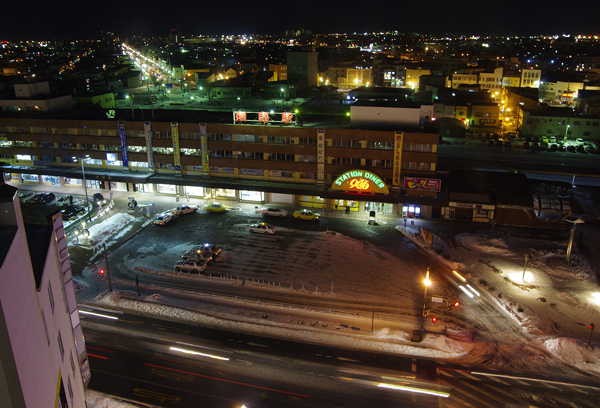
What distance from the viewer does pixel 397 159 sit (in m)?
47.9

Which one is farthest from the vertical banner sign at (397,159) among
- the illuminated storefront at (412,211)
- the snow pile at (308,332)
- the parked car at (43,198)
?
the parked car at (43,198)

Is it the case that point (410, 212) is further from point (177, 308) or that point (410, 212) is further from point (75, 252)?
point (75, 252)

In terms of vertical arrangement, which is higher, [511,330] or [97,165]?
[97,165]

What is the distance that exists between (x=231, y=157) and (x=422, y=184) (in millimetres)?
22764

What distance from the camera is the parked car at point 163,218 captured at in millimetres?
47781

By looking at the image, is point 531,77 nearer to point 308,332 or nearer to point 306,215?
point 306,215

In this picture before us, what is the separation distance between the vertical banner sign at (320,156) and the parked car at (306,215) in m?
3.88

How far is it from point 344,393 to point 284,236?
72.4 feet

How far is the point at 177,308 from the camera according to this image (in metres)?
33.2

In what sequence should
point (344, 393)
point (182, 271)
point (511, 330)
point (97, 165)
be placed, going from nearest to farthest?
point (344, 393) → point (511, 330) → point (182, 271) → point (97, 165)

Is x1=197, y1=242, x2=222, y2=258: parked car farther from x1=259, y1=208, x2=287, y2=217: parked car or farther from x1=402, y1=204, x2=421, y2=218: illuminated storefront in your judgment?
x1=402, y1=204, x2=421, y2=218: illuminated storefront

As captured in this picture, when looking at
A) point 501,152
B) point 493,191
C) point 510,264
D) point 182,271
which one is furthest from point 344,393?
point 501,152

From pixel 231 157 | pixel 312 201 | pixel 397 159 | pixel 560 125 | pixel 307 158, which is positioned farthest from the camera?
pixel 560 125

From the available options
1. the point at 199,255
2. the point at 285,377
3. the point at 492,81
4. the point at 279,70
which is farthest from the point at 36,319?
the point at 279,70
